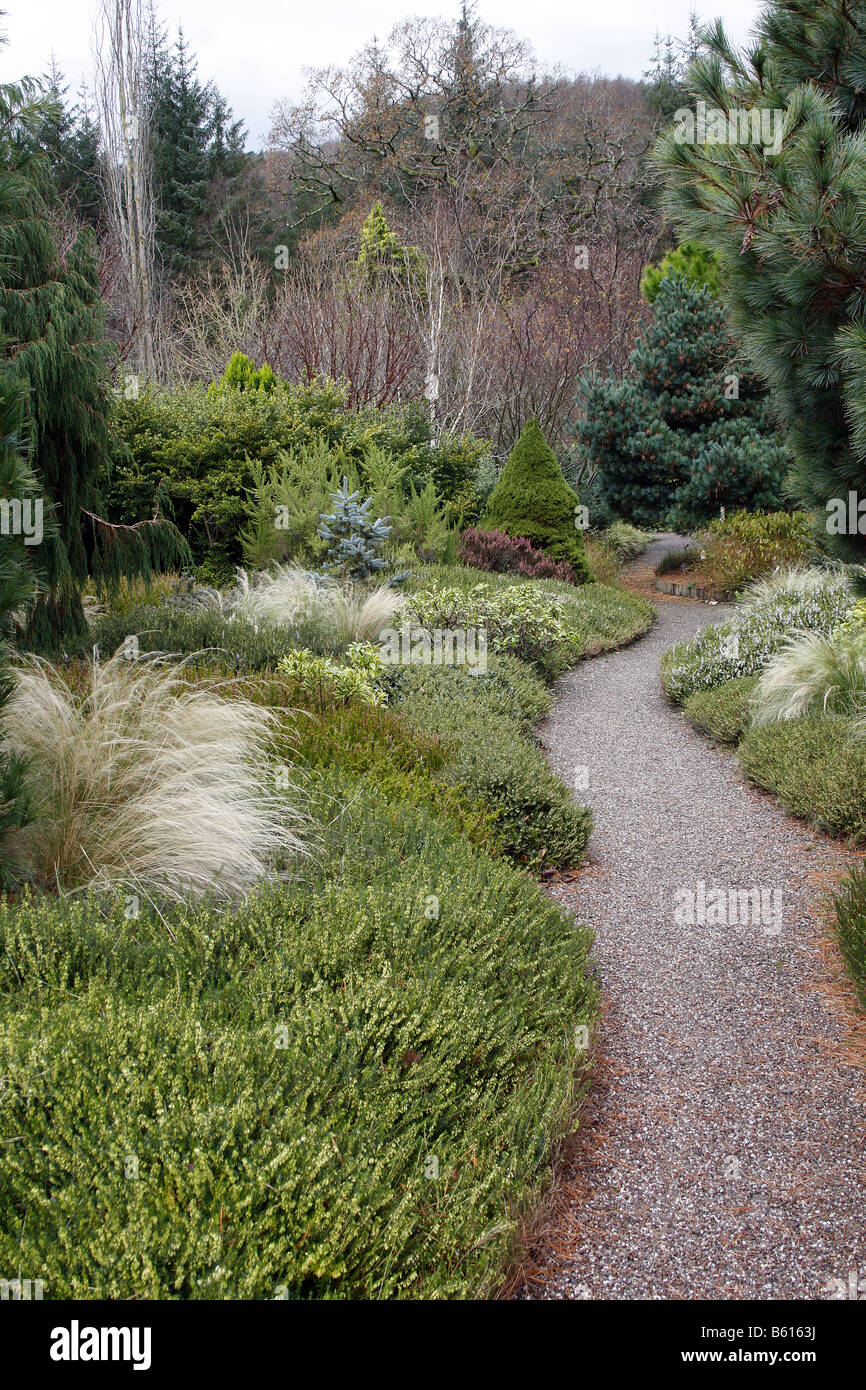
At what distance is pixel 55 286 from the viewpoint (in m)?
5.11

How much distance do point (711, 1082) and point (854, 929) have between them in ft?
3.03

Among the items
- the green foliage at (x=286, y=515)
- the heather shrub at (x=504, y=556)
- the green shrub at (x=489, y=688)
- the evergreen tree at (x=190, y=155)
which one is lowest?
the green shrub at (x=489, y=688)

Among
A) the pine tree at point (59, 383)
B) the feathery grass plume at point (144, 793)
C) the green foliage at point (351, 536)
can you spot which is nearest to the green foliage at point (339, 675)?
the feathery grass plume at point (144, 793)

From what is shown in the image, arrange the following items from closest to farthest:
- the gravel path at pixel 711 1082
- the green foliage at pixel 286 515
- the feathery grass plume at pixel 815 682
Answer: the gravel path at pixel 711 1082, the feathery grass plume at pixel 815 682, the green foliage at pixel 286 515

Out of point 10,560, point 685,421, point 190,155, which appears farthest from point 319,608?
point 190,155

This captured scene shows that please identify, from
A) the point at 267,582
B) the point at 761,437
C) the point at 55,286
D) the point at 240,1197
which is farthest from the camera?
the point at 761,437

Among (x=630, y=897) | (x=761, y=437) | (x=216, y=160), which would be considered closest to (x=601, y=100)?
(x=216, y=160)

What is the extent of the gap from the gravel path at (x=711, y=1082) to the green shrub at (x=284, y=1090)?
240mm

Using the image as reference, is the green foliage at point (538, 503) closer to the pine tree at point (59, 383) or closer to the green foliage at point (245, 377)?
the green foliage at point (245, 377)

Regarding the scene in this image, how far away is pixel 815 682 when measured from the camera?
20.5ft

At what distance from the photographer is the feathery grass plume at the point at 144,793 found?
354 cm
